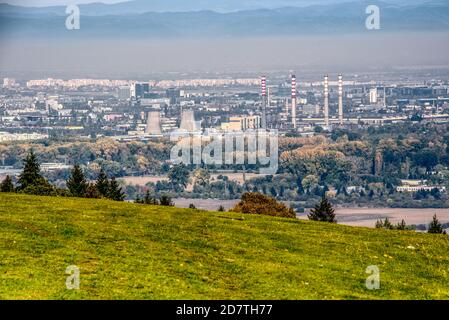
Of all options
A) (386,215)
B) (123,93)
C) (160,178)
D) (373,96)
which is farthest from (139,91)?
(386,215)

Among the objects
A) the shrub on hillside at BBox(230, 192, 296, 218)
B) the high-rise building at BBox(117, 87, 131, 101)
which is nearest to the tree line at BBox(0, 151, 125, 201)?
the shrub on hillside at BBox(230, 192, 296, 218)

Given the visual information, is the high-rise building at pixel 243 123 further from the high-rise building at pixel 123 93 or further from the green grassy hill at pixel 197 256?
the green grassy hill at pixel 197 256

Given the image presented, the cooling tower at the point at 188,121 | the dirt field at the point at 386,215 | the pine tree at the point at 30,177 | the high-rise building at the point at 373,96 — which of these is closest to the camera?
the pine tree at the point at 30,177

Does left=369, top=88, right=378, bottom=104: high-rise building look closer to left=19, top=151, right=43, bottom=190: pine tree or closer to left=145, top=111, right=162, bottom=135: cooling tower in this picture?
left=145, top=111, right=162, bottom=135: cooling tower

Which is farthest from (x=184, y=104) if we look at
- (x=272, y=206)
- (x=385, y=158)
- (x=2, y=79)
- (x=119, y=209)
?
(x=119, y=209)

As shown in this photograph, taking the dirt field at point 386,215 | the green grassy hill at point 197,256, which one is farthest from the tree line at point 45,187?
the dirt field at point 386,215

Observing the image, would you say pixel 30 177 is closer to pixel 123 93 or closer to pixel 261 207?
pixel 261 207
